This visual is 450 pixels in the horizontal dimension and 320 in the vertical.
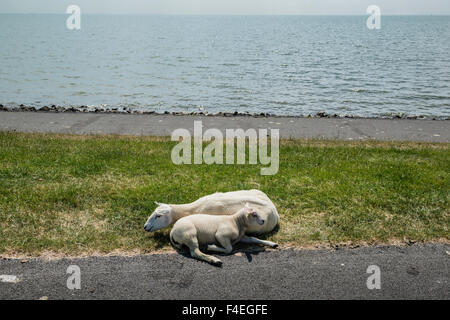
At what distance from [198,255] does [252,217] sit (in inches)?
36.1

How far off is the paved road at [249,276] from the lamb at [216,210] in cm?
56

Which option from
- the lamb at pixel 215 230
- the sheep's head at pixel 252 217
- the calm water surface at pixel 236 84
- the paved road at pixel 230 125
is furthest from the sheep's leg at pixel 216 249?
the calm water surface at pixel 236 84

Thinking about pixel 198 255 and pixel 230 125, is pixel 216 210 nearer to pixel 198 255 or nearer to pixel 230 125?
pixel 198 255

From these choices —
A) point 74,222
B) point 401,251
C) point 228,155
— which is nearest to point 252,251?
point 401,251

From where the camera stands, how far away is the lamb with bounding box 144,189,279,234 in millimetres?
6395

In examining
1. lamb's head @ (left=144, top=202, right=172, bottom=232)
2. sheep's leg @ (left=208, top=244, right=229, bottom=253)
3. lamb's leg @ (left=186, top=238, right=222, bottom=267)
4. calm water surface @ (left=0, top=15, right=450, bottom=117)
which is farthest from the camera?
calm water surface @ (left=0, top=15, right=450, bottom=117)

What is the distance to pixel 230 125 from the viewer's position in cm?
1485

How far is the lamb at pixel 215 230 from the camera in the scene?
6051 mm

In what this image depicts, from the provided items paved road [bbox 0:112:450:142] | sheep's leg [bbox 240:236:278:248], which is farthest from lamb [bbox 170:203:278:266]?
paved road [bbox 0:112:450:142]

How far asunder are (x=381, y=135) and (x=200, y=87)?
52.4 ft

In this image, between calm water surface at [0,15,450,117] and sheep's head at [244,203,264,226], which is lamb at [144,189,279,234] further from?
calm water surface at [0,15,450,117]

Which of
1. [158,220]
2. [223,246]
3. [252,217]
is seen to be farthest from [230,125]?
[223,246]

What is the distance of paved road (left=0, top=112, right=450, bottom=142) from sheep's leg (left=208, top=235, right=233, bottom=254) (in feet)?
24.5

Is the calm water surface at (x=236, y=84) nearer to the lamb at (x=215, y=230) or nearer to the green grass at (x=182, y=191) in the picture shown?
the green grass at (x=182, y=191)
